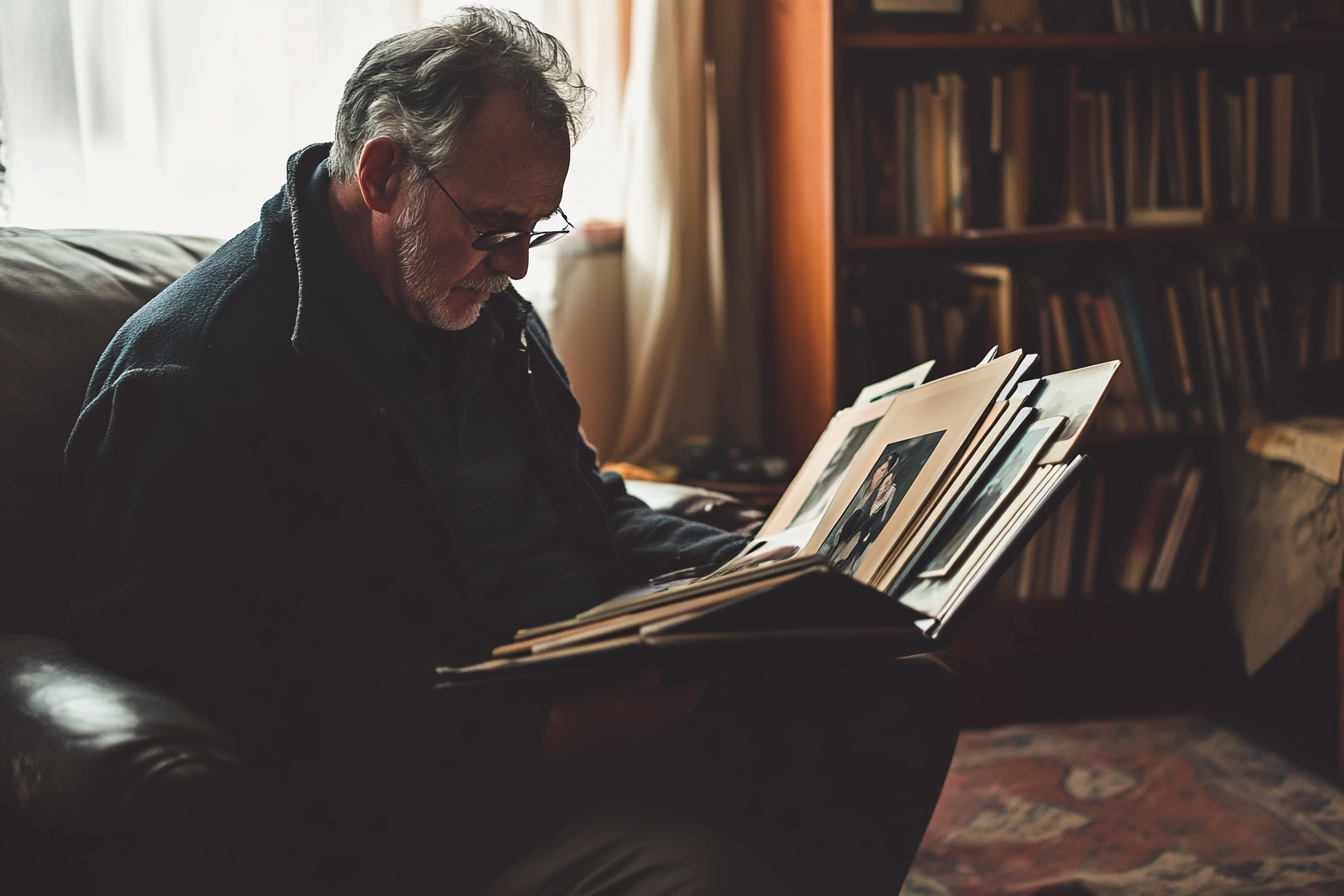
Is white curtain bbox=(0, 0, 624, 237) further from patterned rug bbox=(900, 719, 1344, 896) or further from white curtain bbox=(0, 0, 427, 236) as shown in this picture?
patterned rug bbox=(900, 719, 1344, 896)

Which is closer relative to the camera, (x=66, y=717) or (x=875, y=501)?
(x=66, y=717)

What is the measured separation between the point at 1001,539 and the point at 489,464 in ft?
1.97

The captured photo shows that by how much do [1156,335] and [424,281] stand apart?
1607mm

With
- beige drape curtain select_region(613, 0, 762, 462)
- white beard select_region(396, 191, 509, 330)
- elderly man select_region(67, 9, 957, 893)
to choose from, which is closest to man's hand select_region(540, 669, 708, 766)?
elderly man select_region(67, 9, 957, 893)

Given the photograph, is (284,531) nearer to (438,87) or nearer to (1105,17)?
(438,87)

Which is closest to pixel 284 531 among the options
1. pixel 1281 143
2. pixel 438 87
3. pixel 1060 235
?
pixel 438 87

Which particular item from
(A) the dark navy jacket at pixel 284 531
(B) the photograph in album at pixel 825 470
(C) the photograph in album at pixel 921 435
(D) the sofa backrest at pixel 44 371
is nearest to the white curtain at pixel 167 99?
(D) the sofa backrest at pixel 44 371

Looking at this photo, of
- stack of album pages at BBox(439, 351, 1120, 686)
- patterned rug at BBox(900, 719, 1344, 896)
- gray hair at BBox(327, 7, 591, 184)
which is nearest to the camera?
stack of album pages at BBox(439, 351, 1120, 686)

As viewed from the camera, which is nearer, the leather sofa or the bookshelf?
the leather sofa

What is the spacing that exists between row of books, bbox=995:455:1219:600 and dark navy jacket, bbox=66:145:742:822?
148 cm

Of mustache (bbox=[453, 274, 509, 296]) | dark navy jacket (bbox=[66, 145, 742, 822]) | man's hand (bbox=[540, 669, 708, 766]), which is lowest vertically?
man's hand (bbox=[540, 669, 708, 766])

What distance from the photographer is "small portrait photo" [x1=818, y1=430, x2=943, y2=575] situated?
0.81 metres

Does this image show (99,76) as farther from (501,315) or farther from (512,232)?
(512,232)

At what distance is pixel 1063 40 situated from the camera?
191 centimetres
